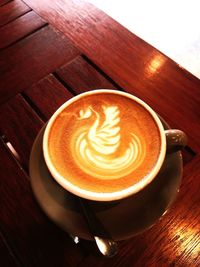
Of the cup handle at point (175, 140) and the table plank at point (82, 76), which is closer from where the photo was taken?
A: the cup handle at point (175, 140)

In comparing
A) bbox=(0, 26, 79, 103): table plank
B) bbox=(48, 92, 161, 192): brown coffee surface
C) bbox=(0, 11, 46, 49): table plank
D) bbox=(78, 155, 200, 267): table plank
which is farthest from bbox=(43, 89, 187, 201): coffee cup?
bbox=(0, 11, 46, 49): table plank

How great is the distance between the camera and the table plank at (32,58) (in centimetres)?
73

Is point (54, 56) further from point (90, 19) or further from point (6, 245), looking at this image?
point (6, 245)

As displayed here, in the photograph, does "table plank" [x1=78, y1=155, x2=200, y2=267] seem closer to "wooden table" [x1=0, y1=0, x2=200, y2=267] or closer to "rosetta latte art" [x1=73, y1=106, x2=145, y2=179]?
"wooden table" [x1=0, y1=0, x2=200, y2=267]

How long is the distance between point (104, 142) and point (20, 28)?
0.55 meters

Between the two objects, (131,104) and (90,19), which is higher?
(90,19)

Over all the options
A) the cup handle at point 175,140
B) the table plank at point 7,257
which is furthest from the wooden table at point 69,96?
the cup handle at point 175,140

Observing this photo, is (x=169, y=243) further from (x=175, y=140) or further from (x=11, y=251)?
(x=11, y=251)

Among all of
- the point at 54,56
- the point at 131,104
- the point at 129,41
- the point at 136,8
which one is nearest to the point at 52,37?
the point at 54,56

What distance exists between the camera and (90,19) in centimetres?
83

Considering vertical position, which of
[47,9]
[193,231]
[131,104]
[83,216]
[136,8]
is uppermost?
[136,8]

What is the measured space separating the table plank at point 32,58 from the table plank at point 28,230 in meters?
0.24

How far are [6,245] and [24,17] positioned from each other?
0.68 meters

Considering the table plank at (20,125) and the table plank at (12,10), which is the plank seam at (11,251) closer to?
the table plank at (20,125)
